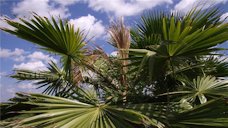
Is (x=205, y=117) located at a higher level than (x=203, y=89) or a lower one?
lower

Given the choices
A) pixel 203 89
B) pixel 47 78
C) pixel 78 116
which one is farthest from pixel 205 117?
pixel 47 78

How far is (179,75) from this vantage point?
151 inches

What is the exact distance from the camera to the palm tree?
2.75 meters

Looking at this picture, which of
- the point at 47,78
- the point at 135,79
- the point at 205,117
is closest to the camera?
the point at 205,117

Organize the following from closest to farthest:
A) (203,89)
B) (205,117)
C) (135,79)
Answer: (205,117), (203,89), (135,79)

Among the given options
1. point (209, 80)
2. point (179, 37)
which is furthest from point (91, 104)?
point (209, 80)

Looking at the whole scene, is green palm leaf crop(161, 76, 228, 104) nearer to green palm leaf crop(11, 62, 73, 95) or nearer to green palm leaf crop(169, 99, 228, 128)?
green palm leaf crop(169, 99, 228, 128)

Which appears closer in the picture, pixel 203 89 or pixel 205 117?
pixel 205 117

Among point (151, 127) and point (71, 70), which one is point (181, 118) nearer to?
point (151, 127)

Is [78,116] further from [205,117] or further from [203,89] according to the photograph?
[203,89]

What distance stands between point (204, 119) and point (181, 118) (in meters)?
0.21

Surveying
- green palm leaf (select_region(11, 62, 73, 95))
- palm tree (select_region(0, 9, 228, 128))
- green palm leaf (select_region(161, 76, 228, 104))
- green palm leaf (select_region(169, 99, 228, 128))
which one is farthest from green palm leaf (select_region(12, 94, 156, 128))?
green palm leaf (select_region(11, 62, 73, 95))

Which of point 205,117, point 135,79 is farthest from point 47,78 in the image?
point 205,117

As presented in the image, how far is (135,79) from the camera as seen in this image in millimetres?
3869
